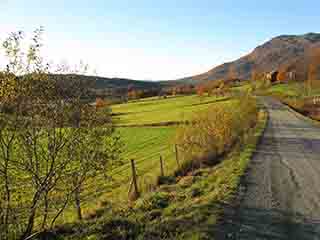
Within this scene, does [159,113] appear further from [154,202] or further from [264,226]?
[264,226]

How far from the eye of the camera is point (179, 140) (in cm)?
2239

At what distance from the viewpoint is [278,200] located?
35.6 feet

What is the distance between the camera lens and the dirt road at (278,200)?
833cm

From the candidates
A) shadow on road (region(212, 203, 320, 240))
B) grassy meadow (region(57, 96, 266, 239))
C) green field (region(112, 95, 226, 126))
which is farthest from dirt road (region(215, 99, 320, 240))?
green field (region(112, 95, 226, 126))

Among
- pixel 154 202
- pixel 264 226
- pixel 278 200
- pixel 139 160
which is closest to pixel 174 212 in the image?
pixel 154 202

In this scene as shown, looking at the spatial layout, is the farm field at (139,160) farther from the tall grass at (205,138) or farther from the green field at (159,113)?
the tall grass at (205,138)

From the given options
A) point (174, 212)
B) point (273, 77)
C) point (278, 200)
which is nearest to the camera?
point (174, 212)

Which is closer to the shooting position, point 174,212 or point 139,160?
point 174,212

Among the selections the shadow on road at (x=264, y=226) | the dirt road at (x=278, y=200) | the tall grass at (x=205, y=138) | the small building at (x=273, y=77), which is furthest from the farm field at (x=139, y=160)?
the small building at (x=273, y=77)

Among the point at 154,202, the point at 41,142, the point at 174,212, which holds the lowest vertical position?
the point at 154,202

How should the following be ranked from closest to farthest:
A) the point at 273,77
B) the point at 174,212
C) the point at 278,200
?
the point at 174,212 < the point at 278,200 < the point at 273,77

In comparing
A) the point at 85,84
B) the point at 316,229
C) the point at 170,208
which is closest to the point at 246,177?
the point at 170,208

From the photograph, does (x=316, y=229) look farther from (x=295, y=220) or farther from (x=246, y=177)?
(x=246, y=177)

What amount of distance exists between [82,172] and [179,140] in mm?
12947
